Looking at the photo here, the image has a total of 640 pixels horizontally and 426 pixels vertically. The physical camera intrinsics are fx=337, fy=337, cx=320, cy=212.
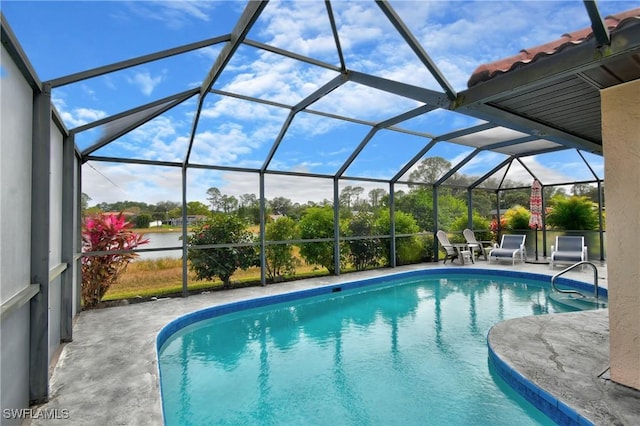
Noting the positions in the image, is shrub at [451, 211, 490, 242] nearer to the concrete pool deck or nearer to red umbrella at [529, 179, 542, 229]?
red umbrella at [529, 179, 542, 229]

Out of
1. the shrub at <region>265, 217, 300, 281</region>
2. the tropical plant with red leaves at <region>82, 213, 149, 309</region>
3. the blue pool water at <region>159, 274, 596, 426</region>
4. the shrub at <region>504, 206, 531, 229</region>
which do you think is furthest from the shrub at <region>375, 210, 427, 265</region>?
the tropical plant with red leaves at <region>82, 213, 149, 309</region>

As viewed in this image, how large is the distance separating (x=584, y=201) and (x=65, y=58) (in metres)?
14.0

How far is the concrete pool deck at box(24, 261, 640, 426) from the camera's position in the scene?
2.74 m

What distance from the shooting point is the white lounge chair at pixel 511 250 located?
A: 35.6ft

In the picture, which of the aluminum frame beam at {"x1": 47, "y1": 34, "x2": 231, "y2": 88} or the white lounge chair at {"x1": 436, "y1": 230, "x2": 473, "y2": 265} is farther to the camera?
the white lounge chair at {"x1": 436, "y1": 230, "x2": 473, "y2": 265}

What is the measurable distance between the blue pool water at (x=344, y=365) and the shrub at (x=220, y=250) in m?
1.52

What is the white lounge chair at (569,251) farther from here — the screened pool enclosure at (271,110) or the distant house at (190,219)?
the distant house at (190,219)

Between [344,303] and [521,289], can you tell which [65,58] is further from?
[521,289]

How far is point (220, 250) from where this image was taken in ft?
25.5

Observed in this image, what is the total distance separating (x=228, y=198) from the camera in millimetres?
7965

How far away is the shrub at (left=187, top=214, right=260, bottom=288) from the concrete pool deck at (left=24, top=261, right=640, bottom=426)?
166cm

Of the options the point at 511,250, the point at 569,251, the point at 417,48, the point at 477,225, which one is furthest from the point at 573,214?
the point at 417,48
